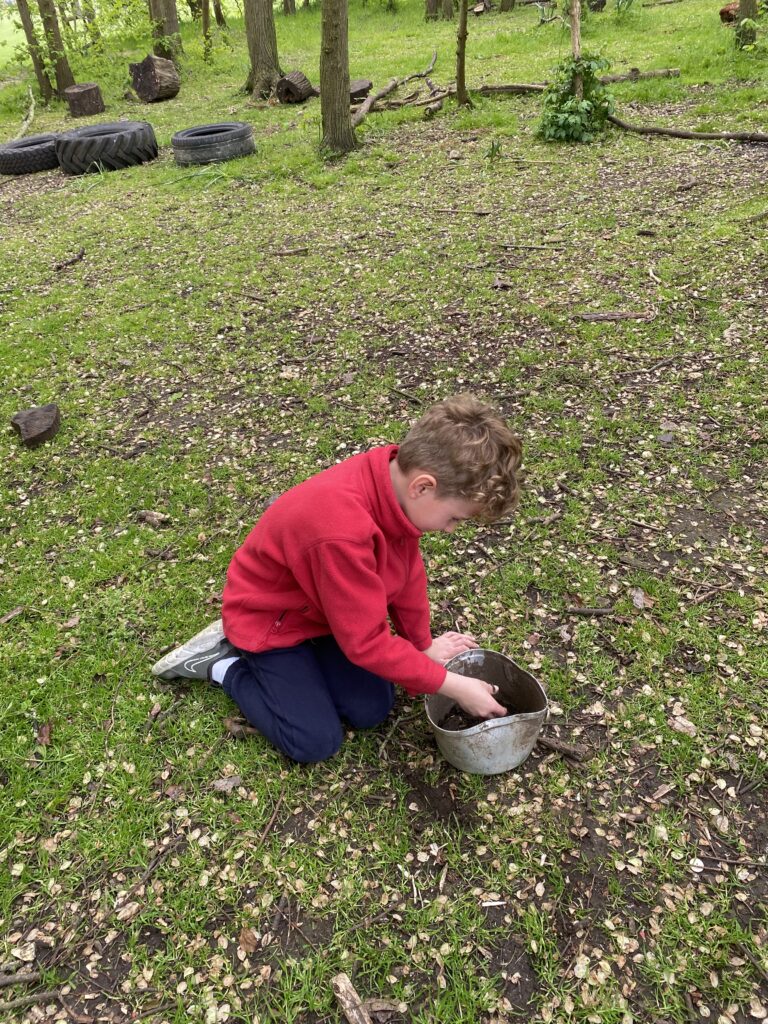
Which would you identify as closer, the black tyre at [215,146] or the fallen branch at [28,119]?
the black tyre at [215,146]

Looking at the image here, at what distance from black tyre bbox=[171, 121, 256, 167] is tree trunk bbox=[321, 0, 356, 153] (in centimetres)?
138

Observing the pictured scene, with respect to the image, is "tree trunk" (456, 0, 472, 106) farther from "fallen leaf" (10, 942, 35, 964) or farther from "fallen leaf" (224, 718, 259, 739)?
"fallen leaf" (10, 942, 35, 964)

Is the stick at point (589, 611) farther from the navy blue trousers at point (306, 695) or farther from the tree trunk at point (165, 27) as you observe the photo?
the tree trunk at point (165, 27)

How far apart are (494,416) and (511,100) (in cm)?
1054

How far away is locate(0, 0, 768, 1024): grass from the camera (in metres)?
2.07

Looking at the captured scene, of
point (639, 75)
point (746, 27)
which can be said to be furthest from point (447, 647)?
point (746, 27)

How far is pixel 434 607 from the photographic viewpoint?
3.17 metres

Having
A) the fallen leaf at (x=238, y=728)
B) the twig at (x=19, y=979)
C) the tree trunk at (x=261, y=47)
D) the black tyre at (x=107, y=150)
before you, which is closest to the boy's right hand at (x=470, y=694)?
the fallen leaf at (x=238, y=728)

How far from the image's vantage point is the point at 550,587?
320cm

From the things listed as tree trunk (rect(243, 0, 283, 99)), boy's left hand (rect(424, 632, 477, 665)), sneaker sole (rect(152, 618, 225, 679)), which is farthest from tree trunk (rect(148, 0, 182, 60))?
boy's left hand (rect(424, 632, 477, 665))

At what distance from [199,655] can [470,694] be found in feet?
3.77

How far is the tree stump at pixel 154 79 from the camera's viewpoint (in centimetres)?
1466

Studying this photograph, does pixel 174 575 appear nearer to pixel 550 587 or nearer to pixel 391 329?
pixel 550 587

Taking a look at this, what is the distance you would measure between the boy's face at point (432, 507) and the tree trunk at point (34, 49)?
687 inches
